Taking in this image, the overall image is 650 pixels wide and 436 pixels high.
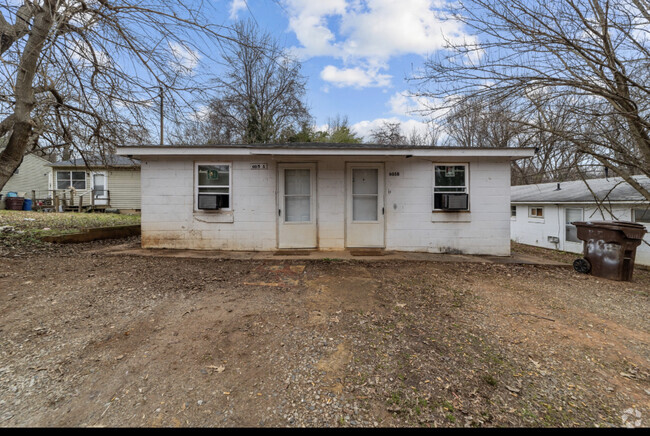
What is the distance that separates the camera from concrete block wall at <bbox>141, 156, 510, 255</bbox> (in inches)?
246

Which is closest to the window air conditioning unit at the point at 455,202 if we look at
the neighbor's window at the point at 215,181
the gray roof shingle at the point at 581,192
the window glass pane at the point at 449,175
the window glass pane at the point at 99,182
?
the window glass pane at the point at 449,175

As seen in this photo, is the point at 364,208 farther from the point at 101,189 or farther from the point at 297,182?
the point at 101,189

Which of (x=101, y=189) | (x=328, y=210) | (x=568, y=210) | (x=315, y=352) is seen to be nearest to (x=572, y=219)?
(x=568, y=210)

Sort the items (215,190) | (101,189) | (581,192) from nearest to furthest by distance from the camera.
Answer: (215,190)
(581,192)
(101,189)

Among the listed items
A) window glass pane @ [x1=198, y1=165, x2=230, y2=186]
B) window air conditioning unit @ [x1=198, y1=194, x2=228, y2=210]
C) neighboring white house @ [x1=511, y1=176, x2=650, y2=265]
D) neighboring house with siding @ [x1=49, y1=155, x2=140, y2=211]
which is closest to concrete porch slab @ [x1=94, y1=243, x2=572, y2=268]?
window air conditioning unit @ [x1=198, y1=194, x2=228, y2=210]

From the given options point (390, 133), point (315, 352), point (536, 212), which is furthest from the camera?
point (390, 133)

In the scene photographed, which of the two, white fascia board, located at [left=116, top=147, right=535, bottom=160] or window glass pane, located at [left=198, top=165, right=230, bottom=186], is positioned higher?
white fascia board, located at [left=116, top=147, right=535, bottom=160]

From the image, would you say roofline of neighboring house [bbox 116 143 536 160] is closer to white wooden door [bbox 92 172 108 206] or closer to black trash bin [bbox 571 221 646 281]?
black trash bin [bbox 571 221 646 281]

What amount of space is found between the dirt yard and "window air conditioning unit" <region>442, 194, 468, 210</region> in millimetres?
2511

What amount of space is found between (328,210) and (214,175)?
9.61ft

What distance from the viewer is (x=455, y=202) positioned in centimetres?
621

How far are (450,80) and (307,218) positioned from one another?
4081 millimetres

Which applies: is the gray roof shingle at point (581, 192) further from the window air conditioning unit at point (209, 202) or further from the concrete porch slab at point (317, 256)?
the window air conditioning unit at point (209, 202)

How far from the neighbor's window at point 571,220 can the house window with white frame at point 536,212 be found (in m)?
1.29
